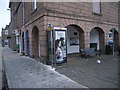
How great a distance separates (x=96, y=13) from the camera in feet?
38.2

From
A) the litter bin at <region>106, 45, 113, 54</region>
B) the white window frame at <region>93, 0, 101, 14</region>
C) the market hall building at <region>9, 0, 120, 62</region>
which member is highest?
the white window frame at <region>93, 0, 101, 14</region>

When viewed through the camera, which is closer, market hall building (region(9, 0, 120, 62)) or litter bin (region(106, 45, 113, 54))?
market hall building (region(9, 0, 120, 62))

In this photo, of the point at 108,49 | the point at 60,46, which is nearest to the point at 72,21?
the point at 60,46

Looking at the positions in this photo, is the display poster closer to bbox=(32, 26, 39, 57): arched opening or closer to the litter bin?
bbox=(32, 26, 39, 57): arched opening

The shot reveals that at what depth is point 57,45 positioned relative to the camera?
7.49 metres

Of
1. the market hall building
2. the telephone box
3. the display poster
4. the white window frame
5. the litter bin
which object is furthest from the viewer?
the litter bin

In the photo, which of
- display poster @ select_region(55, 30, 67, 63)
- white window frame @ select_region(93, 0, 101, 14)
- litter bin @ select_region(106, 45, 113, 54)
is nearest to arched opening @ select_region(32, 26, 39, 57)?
display poster @ select_region(55, 30, 67, 63)

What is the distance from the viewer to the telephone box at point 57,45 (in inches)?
285

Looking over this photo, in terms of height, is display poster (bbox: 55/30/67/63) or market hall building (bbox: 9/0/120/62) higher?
market hall building (bbox: 9/0/120/62)

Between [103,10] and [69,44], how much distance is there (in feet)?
17.3

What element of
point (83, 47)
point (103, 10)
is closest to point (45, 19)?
point (83, 47)

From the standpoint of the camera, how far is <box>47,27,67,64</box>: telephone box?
7250 mm

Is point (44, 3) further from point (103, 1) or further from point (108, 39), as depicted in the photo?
point (108, 39)

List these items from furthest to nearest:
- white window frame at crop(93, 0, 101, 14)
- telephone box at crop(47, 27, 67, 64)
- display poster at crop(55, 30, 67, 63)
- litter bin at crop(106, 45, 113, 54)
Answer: litter bin at crop(106, 45, 113, 54)
white window frame at crop(93, 0, 101, 14)
display poster at crop(55, 30, 67, 63)
telephone box at crop(47, 27, 67, 64)
